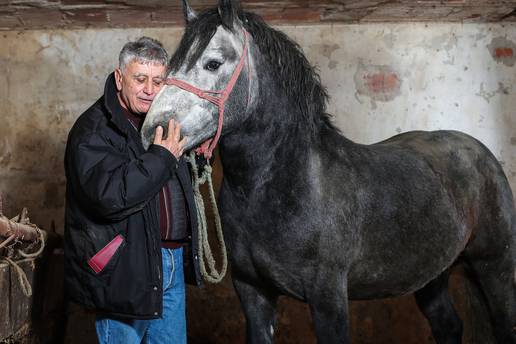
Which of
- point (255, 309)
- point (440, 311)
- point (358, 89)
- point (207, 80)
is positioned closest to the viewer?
point (207, 80)

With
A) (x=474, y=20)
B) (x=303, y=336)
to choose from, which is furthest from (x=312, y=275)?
(x=474, y=20)

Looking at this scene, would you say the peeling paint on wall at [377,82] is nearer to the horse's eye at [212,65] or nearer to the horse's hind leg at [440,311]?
the horse's hind leg at [440,311]

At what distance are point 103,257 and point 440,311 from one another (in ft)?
6.98

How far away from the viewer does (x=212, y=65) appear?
82.4 inches

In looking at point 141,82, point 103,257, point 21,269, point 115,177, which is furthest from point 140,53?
point 21,269

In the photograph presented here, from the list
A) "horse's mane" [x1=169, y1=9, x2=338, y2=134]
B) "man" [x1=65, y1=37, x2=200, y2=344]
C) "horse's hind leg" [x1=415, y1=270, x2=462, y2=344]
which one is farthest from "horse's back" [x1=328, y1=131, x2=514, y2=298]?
"man" [x1=65, y1=37, x2=200, y2=344]

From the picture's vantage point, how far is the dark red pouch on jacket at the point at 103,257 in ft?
6.60

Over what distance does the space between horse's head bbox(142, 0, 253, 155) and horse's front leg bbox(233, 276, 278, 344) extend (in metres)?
0.72

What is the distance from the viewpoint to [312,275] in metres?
2.27

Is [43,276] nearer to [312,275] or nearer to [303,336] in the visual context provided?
[312,275]

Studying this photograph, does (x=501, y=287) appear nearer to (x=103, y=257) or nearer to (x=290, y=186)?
(x=290, y=186)

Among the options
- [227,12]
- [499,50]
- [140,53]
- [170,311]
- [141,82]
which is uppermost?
[499,50]

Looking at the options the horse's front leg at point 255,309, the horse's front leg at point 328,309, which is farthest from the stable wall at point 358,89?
the horse's front leg at point 328,309

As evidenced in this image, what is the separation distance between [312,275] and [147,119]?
860 mm
